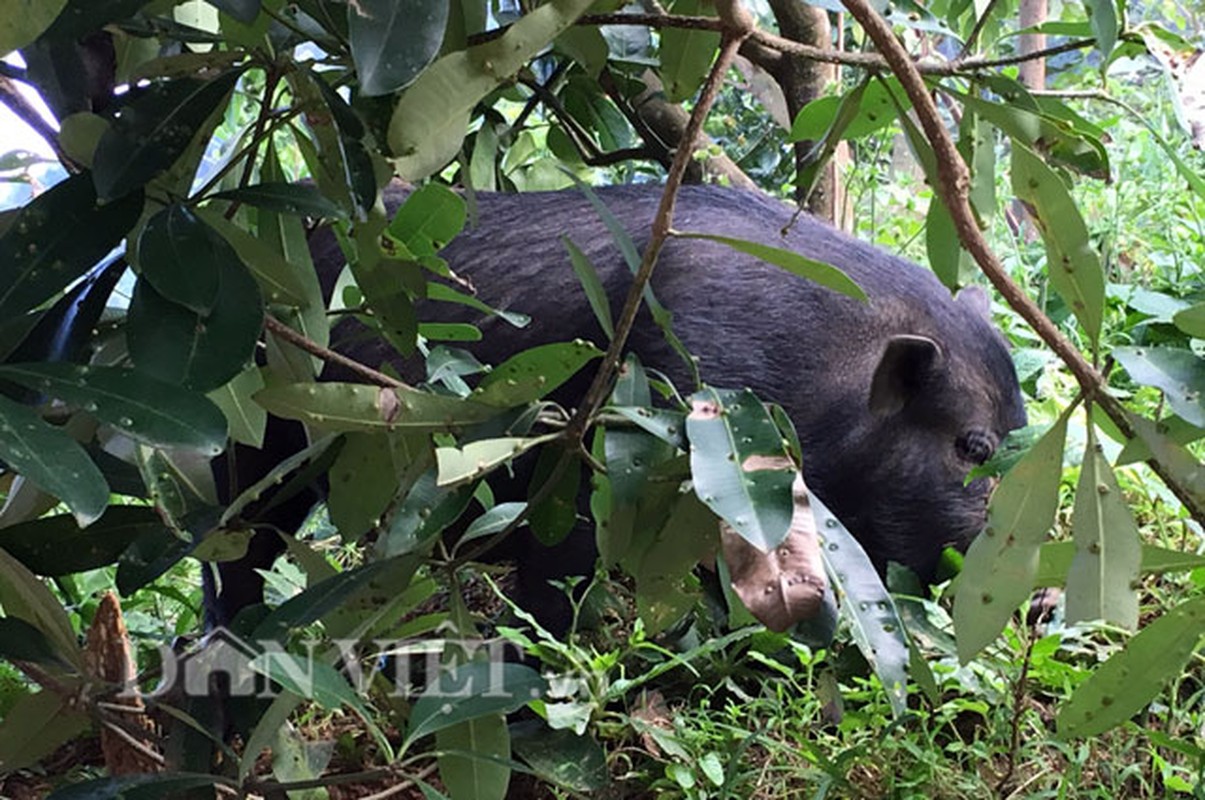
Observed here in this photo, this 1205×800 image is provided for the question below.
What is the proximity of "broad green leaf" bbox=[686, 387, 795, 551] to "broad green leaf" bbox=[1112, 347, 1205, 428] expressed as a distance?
10.3 inches

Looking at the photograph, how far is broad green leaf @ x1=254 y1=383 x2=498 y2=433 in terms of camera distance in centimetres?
105

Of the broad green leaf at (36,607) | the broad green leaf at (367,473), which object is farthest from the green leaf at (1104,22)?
the broad green leaf at (36,607)

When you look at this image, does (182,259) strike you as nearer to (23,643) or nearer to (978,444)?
(23,643)

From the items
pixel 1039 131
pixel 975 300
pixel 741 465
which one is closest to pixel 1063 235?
pixel 1039 131

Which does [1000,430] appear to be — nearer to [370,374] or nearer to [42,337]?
[370,374]

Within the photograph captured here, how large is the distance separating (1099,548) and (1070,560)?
0.69 ft

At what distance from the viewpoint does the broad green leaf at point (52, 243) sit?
0.98 m

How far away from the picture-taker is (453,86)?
0.94 m

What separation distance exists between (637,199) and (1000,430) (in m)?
0.80

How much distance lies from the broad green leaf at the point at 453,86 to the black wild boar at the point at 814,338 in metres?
1.45

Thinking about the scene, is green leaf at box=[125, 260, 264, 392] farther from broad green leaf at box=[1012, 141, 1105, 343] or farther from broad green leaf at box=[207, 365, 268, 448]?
broad green leaf at box=[1012, 141, 1105, 343]

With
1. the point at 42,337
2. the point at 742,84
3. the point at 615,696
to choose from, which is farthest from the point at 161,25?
the point at 742,84

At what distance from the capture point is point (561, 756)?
1.45m

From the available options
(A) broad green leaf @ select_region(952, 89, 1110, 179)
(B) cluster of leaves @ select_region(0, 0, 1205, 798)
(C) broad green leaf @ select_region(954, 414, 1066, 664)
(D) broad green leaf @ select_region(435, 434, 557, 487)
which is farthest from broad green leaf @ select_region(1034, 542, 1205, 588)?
(D) broad green leaf @ select_region(435, 434, 557, 487)
